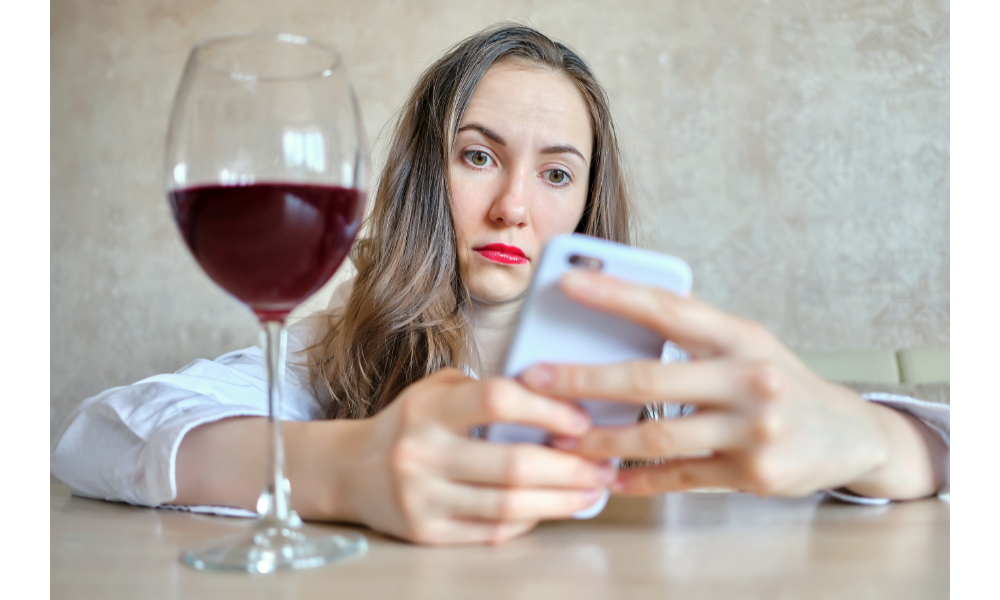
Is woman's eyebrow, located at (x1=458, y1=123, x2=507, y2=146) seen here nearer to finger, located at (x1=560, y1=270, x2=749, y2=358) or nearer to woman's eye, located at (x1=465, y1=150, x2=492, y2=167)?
woman's eye, located at (x1=465, y1=150, x2=492, y2=167)

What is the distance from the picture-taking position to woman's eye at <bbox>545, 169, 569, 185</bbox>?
1413 mm

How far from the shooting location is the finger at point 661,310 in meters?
0.49

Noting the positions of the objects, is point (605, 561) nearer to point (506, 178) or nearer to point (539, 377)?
point (539, 377)

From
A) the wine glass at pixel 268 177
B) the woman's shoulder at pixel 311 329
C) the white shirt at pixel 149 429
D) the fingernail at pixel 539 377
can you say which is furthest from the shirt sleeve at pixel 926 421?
the woman's shoulder at pixel 311 329

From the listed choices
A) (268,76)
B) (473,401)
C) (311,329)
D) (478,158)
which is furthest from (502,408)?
(311,329)

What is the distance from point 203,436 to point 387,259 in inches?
25.8

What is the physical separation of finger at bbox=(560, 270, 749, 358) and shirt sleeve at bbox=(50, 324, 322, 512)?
436mm

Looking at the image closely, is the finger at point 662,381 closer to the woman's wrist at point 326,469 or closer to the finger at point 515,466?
the finger at point 515,466

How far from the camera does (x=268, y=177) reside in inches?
19.1

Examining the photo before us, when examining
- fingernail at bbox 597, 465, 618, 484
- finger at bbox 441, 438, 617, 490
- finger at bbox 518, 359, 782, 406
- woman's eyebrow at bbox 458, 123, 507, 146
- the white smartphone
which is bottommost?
fingernail at bbox 597, 465, 618, 484

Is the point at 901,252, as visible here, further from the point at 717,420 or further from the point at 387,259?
the point at 717,420

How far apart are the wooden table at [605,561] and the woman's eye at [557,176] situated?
2.79 feet

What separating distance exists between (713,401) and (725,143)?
241 cm

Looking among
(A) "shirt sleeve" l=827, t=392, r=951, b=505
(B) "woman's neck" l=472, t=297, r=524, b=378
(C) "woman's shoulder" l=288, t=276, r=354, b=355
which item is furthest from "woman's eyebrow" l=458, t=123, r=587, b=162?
(A) "shirt sleeve" l=827, t=392, r=951, b=505
